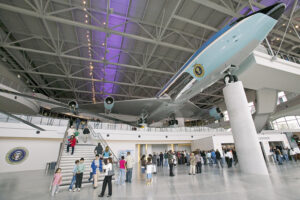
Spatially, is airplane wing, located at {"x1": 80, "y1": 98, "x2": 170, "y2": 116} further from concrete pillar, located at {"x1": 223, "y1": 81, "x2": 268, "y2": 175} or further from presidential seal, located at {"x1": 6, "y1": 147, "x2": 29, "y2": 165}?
presidential seal, located at {"x1": 6, "y1": 147, "x2": 29, "y2": 165}

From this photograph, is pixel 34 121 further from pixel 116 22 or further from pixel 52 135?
pixel 116 22

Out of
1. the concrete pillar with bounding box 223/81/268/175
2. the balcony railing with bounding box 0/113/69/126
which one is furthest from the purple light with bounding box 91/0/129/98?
the concrete pillar with bounding box 223/81/268/175

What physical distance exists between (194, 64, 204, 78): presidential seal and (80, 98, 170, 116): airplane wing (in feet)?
18.8

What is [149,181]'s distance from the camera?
588 centimetres

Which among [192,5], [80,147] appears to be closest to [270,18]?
[192,5]

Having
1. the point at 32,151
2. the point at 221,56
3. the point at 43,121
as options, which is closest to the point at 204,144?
the point at 221,56

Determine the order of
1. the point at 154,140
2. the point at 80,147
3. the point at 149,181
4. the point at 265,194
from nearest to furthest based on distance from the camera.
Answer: the point at 265,194, the point at 149,181, the point at 80,147, the point at 154,140

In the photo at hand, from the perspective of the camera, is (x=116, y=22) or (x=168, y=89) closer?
(x=116, y=22)

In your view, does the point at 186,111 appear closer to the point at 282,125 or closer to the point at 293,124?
the point at 293,124

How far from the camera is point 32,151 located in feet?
42.6

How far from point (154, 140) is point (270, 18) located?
14986 millimetres

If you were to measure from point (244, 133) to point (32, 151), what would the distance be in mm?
16936

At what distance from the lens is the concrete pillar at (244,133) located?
22.5 ft

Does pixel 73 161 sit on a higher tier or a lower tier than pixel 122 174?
higher
